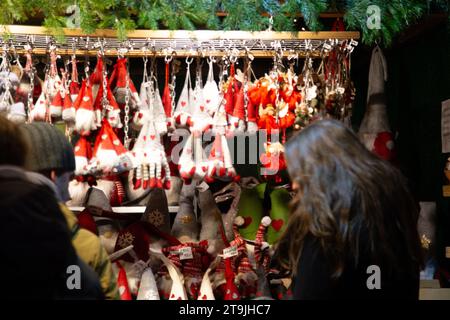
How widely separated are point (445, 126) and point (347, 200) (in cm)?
175

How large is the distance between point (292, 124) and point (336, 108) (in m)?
0.22

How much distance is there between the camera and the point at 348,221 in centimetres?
196

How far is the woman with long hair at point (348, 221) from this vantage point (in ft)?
6.36

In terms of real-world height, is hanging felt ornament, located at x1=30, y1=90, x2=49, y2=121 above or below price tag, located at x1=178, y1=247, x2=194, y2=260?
above

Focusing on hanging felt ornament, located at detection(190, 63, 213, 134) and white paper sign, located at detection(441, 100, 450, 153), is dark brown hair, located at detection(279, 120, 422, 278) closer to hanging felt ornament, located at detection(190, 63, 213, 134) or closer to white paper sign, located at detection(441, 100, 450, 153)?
hanging felt ornament, located at detection(190, 63, 213, 134)

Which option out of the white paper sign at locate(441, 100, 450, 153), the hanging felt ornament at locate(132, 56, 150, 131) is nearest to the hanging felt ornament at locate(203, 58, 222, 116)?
the hanging felt ornament at locate(132, 56, 150, 131)

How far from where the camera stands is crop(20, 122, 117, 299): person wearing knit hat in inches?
77.2

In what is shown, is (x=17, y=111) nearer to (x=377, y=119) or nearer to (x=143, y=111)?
(x=143, y=111)

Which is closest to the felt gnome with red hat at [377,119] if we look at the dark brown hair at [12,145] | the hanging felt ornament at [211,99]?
the hanging felt ornament at [211,99]

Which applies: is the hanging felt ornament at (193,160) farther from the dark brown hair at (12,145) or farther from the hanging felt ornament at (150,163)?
the dark brown hair at (12,145)

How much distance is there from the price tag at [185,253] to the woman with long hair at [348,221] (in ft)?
3.75

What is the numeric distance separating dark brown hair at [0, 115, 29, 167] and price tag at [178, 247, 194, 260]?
4.84 ft
